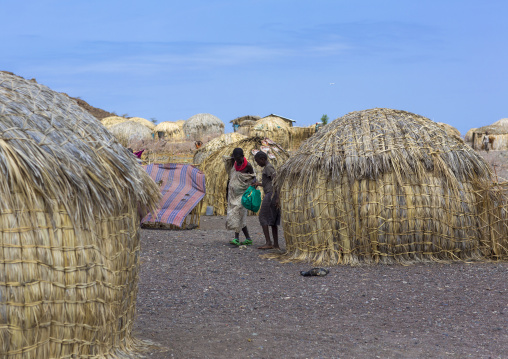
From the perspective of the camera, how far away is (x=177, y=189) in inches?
578

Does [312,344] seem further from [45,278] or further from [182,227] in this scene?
[182,227]

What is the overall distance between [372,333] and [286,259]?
399cm

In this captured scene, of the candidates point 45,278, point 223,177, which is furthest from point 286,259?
point 223,177

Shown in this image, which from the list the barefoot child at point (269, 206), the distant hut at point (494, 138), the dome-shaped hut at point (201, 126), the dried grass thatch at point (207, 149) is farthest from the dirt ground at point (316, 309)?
the dome-shaped hut at point (201, 126)

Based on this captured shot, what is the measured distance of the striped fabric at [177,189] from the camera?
46.8 ft

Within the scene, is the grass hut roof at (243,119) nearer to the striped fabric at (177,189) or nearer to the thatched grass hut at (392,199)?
the striped fabric at (177,189)

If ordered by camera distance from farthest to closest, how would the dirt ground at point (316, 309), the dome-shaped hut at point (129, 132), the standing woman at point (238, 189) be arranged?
1. the dome-shaped hut at point (129, 132)
2. the standing woman at point (238, 189)
3. the dirt ground at point (316, 309)

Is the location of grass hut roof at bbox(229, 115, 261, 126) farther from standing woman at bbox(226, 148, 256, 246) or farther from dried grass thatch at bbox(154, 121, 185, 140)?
standing woman at bbox(226, 148, 256, 246)

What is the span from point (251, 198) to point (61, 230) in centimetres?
672

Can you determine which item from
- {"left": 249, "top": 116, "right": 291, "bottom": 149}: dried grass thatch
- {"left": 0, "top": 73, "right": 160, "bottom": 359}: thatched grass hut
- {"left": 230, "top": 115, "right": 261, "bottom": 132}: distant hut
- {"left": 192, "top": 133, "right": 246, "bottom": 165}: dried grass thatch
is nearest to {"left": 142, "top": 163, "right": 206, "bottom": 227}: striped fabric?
{"left": 192, "top": 133, "right": 246, "bottom": 165}: dried grass thatch

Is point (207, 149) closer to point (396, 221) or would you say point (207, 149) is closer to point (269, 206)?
point (269, 206)

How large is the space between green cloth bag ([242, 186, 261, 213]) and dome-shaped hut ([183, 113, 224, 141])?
31.0 meters

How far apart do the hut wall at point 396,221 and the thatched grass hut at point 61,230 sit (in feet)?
16.5

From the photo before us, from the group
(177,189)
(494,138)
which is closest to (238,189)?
(177,189)
